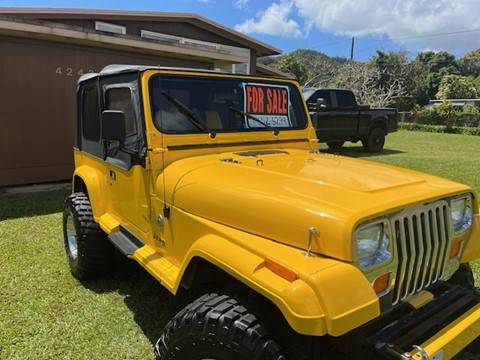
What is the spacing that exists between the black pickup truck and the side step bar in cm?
945

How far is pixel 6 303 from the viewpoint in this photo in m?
3.57

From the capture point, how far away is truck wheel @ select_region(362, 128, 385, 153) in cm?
1394

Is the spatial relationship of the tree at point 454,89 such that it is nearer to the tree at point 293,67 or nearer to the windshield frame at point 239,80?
the tree at point 293,67

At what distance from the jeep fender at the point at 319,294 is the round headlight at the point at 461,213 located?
906 millimetres

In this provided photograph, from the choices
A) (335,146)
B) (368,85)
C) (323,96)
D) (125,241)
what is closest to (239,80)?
(125,241)

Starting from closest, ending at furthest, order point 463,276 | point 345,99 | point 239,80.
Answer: point 463,276 < point 239,80 < point 345,99

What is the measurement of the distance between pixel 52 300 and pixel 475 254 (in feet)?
10.5

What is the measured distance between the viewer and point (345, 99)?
13680 millimetres

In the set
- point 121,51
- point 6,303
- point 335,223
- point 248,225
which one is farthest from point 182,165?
point 121,51

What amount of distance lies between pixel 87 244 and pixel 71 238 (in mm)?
619

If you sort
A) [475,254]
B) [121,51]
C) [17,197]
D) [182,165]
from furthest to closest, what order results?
[121,51] < [17,197] < [182,165] < [475,254]

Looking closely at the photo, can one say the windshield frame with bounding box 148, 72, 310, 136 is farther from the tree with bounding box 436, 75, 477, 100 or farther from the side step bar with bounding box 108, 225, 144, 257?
the tree with bounding box 436, 75, 477, 100

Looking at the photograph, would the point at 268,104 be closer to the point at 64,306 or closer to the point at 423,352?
the point at 423,352

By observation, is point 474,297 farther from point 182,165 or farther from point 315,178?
point 182,165
